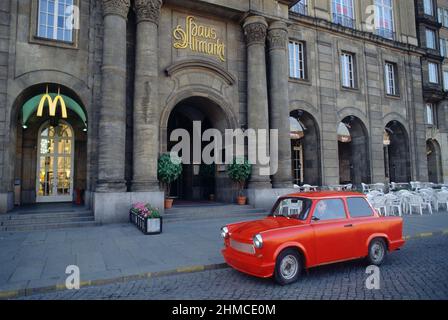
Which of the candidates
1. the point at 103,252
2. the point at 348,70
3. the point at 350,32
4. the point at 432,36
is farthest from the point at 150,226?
the point at 432,36

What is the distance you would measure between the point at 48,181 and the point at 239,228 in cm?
1445

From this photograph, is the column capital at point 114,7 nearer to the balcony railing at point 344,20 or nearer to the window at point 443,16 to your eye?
the balcony railing at point 344,20

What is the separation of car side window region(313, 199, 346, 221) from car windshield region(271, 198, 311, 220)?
19cm

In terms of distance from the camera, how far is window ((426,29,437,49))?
26906 millimetres

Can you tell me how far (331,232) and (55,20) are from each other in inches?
547

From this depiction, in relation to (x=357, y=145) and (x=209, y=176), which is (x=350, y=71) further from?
(x=209, y=176)

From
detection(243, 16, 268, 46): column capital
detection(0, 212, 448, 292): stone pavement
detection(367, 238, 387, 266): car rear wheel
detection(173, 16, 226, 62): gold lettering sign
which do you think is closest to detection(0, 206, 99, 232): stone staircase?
detection(0, 212, 448, 292): stone pavement

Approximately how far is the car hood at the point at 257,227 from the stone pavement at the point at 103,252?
1.07 meters

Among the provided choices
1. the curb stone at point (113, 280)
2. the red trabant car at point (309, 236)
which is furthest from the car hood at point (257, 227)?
the curb stone at point (113, 280)

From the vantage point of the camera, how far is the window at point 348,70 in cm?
2075
